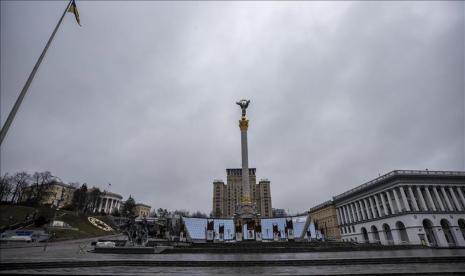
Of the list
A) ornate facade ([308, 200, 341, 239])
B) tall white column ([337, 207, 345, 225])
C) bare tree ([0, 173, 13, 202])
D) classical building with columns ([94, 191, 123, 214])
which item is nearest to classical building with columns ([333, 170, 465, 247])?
tall white column ([337, 207, 345, 225])

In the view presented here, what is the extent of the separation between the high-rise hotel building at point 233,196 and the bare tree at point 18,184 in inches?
3085

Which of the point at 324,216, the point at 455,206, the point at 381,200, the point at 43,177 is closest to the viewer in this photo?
the point at 455,206

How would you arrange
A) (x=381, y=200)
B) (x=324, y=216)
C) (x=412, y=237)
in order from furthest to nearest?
1. (x=324, y=216)
2. (x=381, y=200)
3. (x=412, y=237)

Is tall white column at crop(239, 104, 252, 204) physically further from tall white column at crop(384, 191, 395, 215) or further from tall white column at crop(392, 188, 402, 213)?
tall white column at crop(384, 191, 395, 215)

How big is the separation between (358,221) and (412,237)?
18771mm

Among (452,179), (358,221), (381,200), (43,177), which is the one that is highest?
(43,177)

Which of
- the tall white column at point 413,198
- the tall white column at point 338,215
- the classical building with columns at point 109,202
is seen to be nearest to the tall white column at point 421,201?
the tall white column at point 413,198

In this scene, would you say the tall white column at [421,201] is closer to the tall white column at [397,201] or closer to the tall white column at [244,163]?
the tall white column at [397,201]

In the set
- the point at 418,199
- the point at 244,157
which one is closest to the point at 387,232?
the point at 418,199

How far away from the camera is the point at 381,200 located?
2131 inches

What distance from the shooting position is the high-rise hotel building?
407ft

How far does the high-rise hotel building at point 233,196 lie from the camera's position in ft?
407

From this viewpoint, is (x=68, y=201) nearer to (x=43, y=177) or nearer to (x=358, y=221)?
(x=43, y=177)

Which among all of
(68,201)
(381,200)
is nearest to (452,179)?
(381,200)
